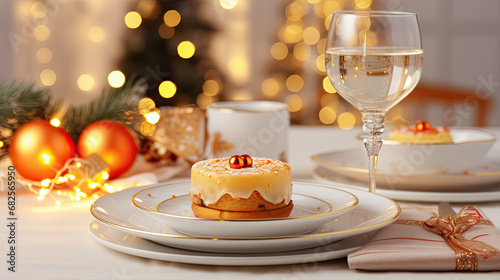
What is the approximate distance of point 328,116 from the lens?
175 inches

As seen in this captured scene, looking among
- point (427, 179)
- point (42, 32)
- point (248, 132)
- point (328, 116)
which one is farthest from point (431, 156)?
point (42, 32)

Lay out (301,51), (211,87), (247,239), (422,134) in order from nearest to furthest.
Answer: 1. (247,239)
2. (422,134)
3. (211,87)
4. (301,51)

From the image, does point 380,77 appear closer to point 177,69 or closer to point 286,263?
point 286,263

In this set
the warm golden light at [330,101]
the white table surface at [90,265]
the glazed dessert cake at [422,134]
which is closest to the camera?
the white table surface at [90,265]

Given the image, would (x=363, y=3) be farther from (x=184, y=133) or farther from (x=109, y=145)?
(x=109, y=145)

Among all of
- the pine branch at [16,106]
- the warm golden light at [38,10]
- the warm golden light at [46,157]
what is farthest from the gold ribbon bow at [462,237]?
the warm golden light at [38,10]

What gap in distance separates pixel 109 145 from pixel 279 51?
374cm

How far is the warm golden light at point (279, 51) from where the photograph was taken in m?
4.80

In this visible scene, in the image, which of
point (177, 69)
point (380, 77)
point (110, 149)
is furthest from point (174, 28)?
point (380, 77)

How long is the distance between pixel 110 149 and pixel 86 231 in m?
0.36

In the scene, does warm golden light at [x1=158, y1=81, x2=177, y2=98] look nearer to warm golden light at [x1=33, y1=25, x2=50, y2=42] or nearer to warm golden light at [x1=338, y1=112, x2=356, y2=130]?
warm golden light at [x1=338, y1=112, x2=356, y2=130]

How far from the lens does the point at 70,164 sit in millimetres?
1182

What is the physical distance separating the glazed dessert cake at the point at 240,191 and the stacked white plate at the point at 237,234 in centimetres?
5

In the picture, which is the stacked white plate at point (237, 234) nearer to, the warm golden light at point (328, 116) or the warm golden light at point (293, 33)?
the warm golden light at point (328, 116)
